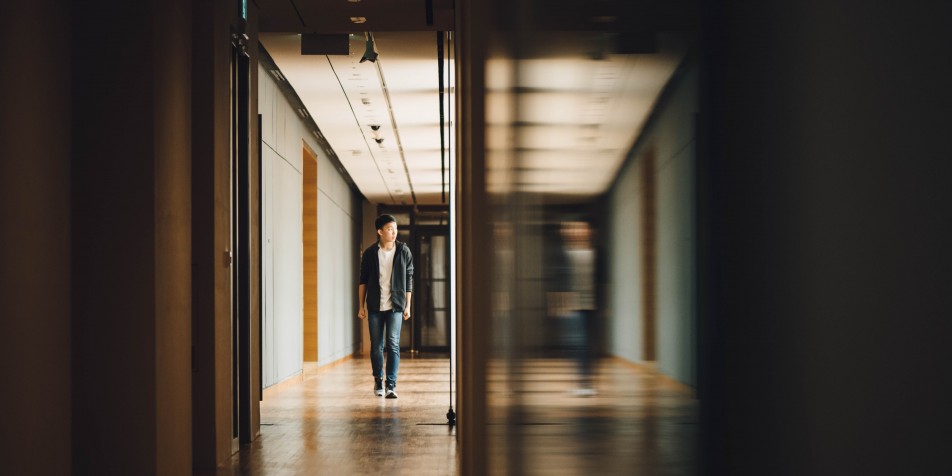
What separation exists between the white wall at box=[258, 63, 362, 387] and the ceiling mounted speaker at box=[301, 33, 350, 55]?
3.44 feet

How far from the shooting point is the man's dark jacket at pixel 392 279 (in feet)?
25.2

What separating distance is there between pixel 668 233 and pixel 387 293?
7456 millimetres

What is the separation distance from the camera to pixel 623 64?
0.40 metres

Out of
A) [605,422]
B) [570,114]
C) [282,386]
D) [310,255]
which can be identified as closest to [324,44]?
[282,386]

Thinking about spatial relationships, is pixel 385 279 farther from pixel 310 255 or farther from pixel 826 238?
pixel 826 238

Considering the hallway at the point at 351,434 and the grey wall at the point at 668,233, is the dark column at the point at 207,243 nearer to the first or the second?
the hallway at the point at 351,434

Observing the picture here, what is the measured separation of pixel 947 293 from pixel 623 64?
249 millimetres

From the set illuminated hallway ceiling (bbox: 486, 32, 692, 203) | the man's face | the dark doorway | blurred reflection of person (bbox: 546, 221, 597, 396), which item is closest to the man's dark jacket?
the man's face

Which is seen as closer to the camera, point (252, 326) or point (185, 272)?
point (185, 272)

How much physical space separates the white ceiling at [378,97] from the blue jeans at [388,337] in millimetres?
1940

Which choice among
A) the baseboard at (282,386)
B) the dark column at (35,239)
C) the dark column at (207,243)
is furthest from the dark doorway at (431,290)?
the dark column at (35,239)

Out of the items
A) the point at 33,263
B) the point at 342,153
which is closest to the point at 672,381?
the point at 33,263

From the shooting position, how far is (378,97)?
930 cm

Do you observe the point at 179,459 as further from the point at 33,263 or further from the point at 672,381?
the point at 672,381
